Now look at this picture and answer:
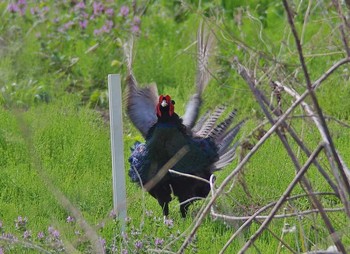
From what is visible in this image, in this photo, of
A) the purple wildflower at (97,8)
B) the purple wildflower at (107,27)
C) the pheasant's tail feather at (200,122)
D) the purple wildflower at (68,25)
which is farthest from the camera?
the purple wildflower at (97,8)

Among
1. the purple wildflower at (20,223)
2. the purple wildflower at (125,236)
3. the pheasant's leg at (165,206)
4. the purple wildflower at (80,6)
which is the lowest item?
the pheasant's leg at (165,206)

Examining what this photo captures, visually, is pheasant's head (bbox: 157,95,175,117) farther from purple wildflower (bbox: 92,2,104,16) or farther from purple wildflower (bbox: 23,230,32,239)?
purple wildflower (bbox: 92,2,104,16)

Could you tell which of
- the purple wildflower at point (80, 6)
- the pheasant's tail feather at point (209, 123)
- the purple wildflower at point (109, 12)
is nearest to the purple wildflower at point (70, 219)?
the pheasant's tail feather at point (209, 123)

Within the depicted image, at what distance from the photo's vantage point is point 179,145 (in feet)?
Result: 18.4

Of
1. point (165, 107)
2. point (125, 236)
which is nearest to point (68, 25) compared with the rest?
point (165, 107)

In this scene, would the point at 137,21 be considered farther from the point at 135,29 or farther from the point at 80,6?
the point at 80,6

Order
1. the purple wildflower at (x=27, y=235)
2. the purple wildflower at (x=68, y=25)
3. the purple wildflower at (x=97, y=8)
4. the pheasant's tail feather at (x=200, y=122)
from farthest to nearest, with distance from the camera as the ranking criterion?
the purple wildflower at (x=97, y=8), the purple wildflower at (x=68, y=25), the pheasant's tail feather at (x=200, y=122), the purple wildflower at (x=27, y=235)

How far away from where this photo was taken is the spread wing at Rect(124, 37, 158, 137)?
19.9 feet

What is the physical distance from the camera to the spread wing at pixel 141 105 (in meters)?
6.05

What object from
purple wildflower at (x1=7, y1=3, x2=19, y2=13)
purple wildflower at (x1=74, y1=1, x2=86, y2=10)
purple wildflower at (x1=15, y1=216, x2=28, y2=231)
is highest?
purple wildflower at (x1=74, y1=1, x2=86, y2=10)

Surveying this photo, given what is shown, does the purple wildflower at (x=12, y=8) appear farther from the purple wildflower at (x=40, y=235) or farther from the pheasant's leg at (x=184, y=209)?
the purple wildflower at (x=40, y=235)

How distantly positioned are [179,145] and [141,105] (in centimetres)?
68

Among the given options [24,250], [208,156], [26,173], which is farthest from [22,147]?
[24,250]

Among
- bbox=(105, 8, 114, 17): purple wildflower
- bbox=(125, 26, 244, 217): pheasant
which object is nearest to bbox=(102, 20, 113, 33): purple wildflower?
bbox=(105, 8, 114, 17): purple wildflower
